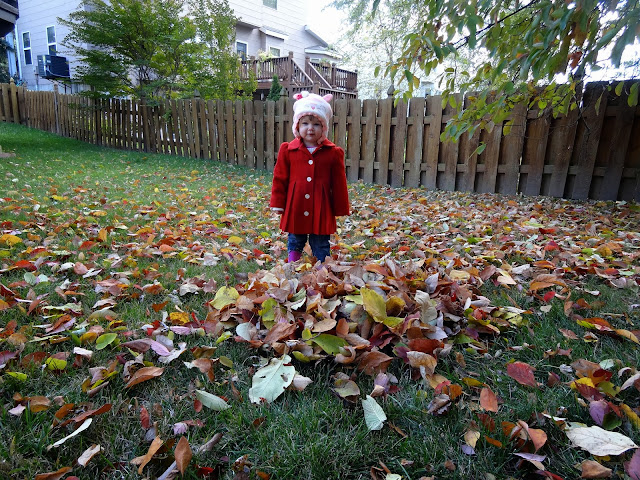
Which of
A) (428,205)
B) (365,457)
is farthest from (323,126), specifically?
(428,205)

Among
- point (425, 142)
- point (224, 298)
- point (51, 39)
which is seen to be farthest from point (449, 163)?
point (51, 39)

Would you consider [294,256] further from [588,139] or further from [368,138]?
[368,138]

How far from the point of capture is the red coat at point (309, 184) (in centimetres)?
284

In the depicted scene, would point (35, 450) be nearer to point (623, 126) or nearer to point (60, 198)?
point (60, 198)

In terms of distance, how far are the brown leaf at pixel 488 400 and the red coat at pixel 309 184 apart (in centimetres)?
170

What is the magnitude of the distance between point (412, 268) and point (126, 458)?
1.76m

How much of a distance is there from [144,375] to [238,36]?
21621 millimetres

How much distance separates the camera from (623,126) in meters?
4.90

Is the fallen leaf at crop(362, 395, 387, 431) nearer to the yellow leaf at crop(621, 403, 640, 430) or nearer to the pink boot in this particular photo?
the yellow leaf at crop(621, 403, 640, 430)

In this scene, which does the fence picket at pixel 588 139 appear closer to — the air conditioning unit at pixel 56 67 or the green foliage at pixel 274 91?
the green foliage at pixel 274 91

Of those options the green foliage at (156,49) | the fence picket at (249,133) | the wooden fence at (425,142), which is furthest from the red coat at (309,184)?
the green foliage at (156,49)

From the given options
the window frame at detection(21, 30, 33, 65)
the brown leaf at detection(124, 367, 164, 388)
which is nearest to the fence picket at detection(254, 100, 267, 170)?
the brown leaf at detection(124, 367, 164, 388)

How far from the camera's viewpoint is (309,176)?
2832 mm

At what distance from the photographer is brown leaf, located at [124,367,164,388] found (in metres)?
1.46
